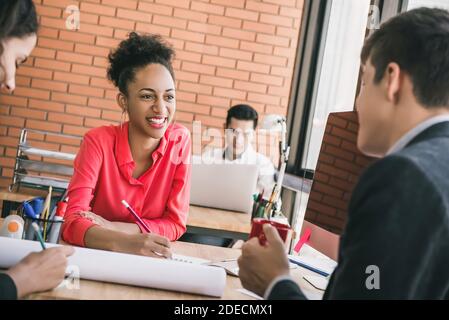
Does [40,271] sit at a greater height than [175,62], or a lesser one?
lesser

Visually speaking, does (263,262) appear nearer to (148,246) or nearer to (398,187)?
(398,187)

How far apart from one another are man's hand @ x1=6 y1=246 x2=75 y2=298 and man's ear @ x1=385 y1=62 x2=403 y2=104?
0.70 metres

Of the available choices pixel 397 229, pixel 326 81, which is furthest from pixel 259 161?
pixel 397 229

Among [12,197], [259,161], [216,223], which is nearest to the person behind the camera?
[216,223]

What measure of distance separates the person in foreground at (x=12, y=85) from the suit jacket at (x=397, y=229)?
56cm

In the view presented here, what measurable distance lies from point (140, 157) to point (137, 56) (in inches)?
15.4

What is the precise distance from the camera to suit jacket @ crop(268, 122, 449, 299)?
28.9 inches

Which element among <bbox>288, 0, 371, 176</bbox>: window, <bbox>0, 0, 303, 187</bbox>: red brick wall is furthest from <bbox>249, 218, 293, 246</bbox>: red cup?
<bbox>0, 0, 303, 187</bbox>: red brick wall

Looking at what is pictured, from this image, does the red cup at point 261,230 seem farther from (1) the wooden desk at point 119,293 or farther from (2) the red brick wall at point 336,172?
(2) the red brick wall at point 336,172

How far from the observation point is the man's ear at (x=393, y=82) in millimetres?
895

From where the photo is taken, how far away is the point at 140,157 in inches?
75.2

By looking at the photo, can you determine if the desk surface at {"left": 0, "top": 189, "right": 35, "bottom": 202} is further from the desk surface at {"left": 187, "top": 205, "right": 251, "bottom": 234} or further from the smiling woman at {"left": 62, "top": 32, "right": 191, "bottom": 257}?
the smiling woman at {"left": 62, "top": 32, "right": 191, "bottom": 257}

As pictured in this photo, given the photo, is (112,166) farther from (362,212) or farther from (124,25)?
(124,25)

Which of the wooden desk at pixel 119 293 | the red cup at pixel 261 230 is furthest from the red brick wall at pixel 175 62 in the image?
the red cup at pixel 261 230
